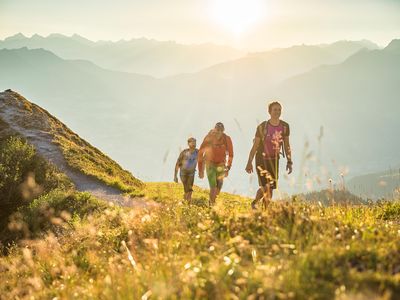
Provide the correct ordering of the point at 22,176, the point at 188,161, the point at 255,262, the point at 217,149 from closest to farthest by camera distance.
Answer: the point at 255,262
the point at 217,149
the point at 188,161
the point at 22,176

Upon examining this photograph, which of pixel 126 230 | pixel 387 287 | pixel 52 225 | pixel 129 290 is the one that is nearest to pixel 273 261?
pixel 387 287

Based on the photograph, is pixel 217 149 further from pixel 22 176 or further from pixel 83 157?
pixel 83 157

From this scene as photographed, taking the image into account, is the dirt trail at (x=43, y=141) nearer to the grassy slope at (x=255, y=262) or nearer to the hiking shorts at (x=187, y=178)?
the hiking shorts at (x=187, y=178)

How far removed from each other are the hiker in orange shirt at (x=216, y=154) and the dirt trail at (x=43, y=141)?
9.01m

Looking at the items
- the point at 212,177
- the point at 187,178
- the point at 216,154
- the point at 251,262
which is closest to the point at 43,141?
the point at 187,178

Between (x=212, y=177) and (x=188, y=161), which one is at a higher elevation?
(x=188, y=161)

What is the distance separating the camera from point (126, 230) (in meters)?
7.95

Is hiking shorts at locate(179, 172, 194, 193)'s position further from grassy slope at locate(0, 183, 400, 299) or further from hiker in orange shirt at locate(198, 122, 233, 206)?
grassy slope at locate(0, 183, 400, 299)

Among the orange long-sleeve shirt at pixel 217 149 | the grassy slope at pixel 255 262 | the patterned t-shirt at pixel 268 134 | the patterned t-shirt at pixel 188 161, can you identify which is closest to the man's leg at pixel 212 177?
the orange long-sleeve shirt at pixel 217 149

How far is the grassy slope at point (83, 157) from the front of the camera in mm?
27172

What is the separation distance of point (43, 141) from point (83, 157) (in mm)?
2733

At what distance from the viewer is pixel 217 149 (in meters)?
13.5

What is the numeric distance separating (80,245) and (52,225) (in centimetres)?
718

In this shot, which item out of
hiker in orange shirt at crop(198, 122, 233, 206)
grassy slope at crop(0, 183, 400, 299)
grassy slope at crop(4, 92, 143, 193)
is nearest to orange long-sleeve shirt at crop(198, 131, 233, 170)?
hiker in orange shirt at crop(198, 122, 233, 206)
